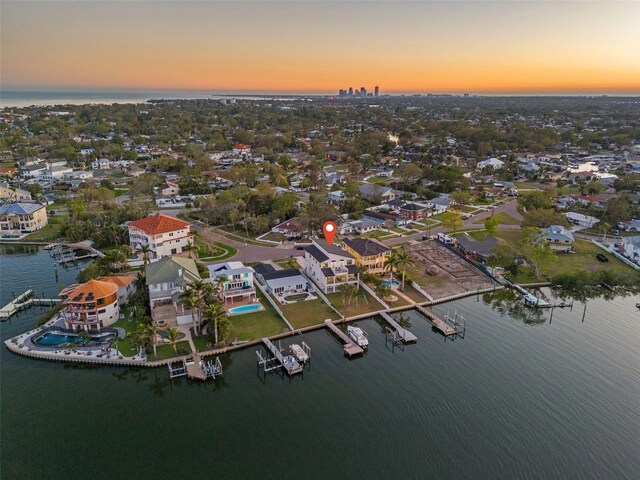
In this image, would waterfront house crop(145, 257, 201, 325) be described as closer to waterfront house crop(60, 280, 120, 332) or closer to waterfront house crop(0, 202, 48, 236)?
waterfront house crop(60, 280, 120, 332)

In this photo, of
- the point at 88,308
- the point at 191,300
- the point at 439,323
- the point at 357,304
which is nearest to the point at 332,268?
the point at 357,304

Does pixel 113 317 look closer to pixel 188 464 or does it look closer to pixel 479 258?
pixel 188 464

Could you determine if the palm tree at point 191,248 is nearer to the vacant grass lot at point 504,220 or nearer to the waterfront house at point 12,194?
the waterfront house at point 12,194

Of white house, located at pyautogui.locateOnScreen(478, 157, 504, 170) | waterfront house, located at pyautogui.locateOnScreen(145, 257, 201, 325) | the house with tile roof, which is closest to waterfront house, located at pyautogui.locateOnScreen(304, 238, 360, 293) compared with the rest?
waterfront house, located at pyautogui.locateOnScreen(145, 257, 201, 325)

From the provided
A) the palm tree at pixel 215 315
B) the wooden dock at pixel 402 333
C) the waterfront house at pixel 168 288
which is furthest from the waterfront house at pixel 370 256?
the palm tree at pixel 215 315

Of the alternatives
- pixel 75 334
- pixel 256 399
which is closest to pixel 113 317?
pixel 75 334
